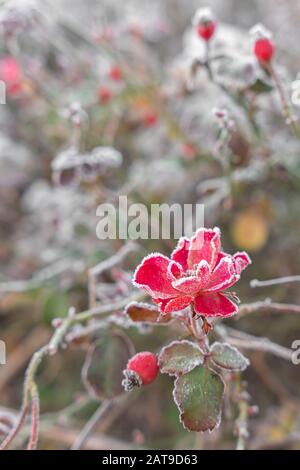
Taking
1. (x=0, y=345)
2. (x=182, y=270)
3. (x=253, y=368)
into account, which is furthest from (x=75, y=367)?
(x=182, y=270)

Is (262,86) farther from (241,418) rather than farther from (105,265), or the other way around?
(241,418)

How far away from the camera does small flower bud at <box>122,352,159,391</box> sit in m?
0.62

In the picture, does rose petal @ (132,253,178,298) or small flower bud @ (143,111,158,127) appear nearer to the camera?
rose petal @ (132,253,178,298)

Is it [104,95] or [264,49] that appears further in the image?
[104,95]

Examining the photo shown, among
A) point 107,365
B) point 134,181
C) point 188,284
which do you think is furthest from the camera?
point 134,181

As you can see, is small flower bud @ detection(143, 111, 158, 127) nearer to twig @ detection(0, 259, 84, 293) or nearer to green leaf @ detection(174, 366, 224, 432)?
twig @ detection(0, 259, 84, 293)

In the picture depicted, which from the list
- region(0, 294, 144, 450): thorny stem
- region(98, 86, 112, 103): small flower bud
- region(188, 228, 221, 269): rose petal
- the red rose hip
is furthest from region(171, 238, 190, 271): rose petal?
region(98, 86, 112, 103): small flower bud

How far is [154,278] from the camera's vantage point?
0.58 m

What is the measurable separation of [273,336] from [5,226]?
656mm

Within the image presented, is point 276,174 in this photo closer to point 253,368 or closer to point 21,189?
point 253,368

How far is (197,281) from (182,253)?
0.22 feet

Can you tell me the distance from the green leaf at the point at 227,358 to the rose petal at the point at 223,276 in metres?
0.10

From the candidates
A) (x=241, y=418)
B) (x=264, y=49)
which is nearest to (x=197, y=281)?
(x=241, y=418)

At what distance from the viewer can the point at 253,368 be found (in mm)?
1188
